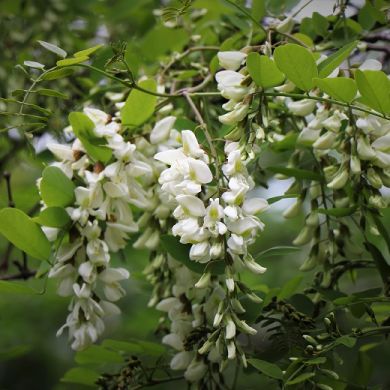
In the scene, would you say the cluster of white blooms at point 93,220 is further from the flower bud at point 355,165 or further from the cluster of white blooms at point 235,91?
the flower bud at point 355,165

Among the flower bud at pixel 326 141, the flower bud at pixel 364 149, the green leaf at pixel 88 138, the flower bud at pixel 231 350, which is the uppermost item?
the flower bud at pixel 364 149

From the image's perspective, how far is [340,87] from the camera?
2.70 feet

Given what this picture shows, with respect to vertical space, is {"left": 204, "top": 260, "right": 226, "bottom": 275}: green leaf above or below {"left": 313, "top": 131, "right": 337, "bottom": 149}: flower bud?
below

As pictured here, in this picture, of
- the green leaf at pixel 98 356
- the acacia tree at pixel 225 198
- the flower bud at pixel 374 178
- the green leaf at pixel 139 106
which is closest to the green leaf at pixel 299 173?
the acacia tree at pixel 225 198

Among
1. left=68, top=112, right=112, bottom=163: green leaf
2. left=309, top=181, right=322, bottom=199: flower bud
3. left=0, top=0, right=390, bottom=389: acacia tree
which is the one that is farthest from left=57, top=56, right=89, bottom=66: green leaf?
left=309, top=181, right=322, bottom=199: flower bud

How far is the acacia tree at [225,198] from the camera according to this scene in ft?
2.67

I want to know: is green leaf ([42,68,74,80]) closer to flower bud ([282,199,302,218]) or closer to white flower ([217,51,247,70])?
white flower ([217,51,247,70])

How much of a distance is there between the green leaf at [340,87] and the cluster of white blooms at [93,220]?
29cm

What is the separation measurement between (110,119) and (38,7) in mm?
865

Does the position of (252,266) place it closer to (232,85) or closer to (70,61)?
(232,85)

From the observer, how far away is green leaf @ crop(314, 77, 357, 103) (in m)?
0.81

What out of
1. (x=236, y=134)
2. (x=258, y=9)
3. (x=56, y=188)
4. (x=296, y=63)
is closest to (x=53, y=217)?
(x=56, y=188)

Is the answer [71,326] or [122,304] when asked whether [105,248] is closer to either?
[71,326]

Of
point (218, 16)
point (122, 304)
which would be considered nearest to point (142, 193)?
point (218, 16)
